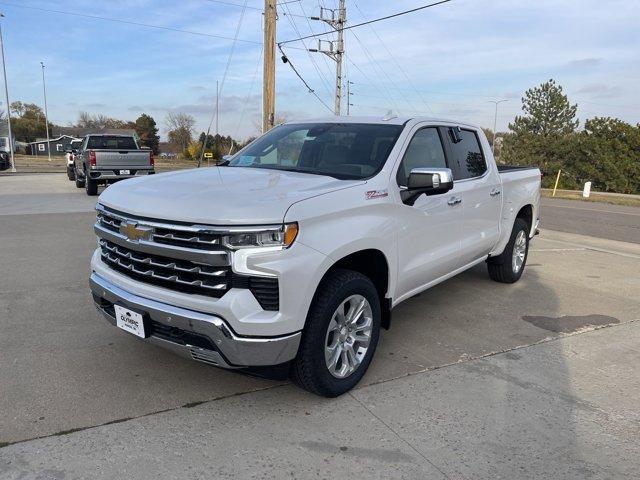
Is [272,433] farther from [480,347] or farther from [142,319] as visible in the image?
[480,347]

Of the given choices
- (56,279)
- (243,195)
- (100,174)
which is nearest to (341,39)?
(100,174)

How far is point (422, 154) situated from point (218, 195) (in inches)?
79.5

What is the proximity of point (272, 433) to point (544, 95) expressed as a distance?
5773 cm

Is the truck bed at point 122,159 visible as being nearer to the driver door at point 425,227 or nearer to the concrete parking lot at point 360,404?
the concrete parking lot at point 360,404

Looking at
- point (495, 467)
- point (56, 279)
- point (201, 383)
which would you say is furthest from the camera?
point (56, 279)

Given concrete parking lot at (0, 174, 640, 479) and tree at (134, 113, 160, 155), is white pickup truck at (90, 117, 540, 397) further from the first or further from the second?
tree at (134, 113, 160, 155)

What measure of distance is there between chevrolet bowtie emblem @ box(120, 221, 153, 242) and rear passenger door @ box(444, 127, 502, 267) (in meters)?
2.82

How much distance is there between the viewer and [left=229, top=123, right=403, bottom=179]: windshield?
13.2ft

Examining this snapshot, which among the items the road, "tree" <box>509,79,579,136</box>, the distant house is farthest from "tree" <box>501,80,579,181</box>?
the distant house

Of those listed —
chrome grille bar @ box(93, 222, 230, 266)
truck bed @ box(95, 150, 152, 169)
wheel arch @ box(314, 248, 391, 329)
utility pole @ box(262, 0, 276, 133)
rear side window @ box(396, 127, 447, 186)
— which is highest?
utility pole @ box(262, 0, 276, 133)

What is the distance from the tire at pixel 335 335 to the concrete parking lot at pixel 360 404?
14 centimetres

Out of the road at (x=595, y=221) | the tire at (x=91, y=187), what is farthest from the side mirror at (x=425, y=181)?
the tire at (x=91, y=187)

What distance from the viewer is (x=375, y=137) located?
4.24 meters

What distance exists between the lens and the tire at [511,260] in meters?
6.25
